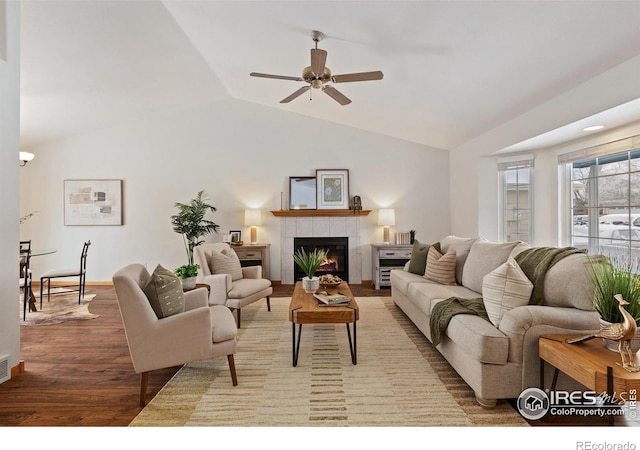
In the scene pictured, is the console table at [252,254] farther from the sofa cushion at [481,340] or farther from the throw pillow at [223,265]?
the sofa cushion at [481,340]

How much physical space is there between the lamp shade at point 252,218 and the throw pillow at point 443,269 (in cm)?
321

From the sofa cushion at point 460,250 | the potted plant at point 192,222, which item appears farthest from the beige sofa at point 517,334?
the potted plant at point 192,222

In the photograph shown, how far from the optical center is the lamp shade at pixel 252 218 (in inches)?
243

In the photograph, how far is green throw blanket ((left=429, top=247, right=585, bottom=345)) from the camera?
254cm

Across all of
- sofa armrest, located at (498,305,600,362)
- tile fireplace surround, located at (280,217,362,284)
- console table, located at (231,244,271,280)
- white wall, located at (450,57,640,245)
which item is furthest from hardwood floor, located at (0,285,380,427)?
white wall, located at (450,57,640,245)

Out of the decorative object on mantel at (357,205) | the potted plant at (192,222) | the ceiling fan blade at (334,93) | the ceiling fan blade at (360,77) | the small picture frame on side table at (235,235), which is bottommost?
the small picture frame on side table at (235,235)

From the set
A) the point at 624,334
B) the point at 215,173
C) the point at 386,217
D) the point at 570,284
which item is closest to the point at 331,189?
the point at 386,217

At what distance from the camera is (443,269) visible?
3924 millimetres

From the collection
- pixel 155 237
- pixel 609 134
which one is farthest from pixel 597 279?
pixel 155 237

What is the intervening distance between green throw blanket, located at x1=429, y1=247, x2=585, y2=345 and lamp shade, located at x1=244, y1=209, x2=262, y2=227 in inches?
154

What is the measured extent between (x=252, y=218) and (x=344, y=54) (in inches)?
131

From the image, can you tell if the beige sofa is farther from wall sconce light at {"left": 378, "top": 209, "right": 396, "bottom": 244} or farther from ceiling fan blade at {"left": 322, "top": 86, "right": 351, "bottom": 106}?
wall sconce light at {"left": 378, "top": 209, "right": 396, "bottom": 244}
